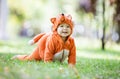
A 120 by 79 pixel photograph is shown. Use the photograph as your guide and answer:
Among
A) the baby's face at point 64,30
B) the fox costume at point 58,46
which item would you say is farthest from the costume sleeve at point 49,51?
the baby's face at point 64,30

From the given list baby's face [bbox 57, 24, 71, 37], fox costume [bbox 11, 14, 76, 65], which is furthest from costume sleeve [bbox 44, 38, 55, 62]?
baby's face [bbox 57, 24, 71, 37]

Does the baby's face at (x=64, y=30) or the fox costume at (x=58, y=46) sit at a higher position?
the baby's face at (x=64, y=30)

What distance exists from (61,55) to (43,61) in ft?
1.09

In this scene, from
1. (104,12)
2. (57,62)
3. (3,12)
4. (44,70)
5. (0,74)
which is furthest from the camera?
(3,12)

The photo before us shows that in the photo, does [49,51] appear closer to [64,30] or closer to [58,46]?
[58,46]

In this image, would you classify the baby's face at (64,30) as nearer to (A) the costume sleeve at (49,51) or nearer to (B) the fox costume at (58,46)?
(B) the fox costume at (58,46)

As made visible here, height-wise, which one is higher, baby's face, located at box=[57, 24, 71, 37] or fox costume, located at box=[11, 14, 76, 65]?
baby's face, located at box=[57, 24, 71, 37]

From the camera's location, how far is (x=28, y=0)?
94.2 feet

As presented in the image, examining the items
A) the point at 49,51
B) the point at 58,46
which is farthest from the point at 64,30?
the point at 49,51

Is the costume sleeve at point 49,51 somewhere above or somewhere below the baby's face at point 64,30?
below

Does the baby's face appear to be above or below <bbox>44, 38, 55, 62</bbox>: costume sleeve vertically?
above

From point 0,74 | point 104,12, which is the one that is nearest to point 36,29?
point 104,12

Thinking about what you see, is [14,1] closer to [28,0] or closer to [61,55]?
[28,0]

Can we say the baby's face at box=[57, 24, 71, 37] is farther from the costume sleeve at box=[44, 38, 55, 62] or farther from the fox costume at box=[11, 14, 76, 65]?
the costume sleeve at box=[44, 38, 55, 62]
